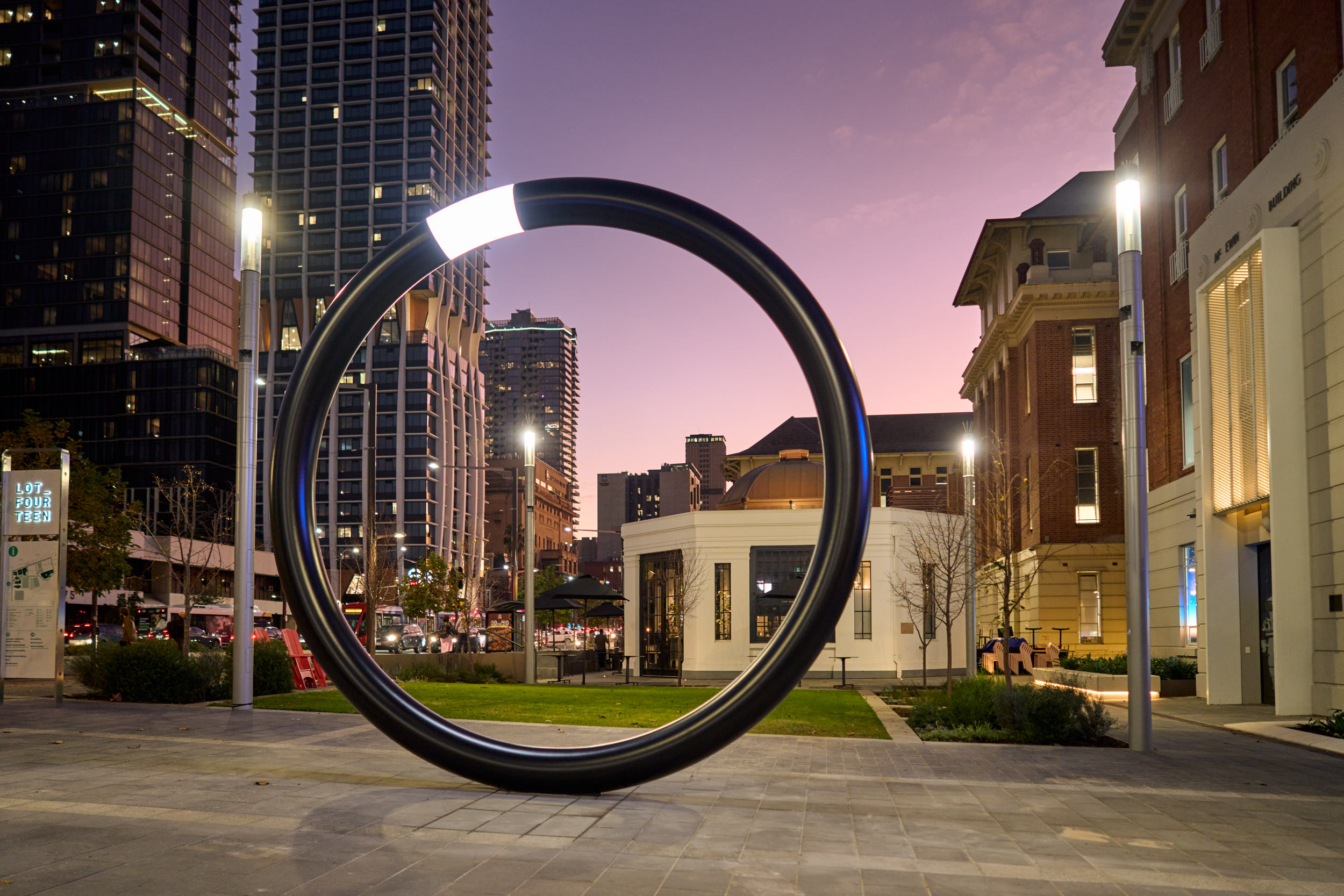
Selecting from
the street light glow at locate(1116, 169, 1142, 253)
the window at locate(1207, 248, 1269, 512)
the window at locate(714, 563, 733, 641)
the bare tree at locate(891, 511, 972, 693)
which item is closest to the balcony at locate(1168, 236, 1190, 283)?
the window at locate(1207, 248, 1269, 512)

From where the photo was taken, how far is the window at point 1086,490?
37.9m

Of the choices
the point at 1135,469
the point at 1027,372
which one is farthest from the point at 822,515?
the point at 1027,372

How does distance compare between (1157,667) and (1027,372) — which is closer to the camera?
(1157,667)

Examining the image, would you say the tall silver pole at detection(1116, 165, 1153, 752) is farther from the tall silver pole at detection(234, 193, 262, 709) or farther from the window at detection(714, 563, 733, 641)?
the window at detection(714, 563, 733, 641)

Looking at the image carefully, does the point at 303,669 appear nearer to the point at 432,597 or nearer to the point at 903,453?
the point at 432,597

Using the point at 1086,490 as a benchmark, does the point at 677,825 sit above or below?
below

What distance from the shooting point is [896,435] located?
83.4 metres

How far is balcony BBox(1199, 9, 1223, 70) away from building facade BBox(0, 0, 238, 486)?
9816cm

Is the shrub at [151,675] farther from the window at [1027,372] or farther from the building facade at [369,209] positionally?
the building facade at [369,209]

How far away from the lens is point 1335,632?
15.6m

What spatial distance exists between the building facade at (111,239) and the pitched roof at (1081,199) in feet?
285

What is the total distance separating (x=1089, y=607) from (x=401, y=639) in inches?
1271

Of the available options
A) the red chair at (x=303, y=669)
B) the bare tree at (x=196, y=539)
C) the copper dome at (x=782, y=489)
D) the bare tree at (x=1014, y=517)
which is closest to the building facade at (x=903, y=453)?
the bare tree at (x=1014, y=517)

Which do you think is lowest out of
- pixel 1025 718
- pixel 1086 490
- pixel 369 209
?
A: pixel 1025 718
